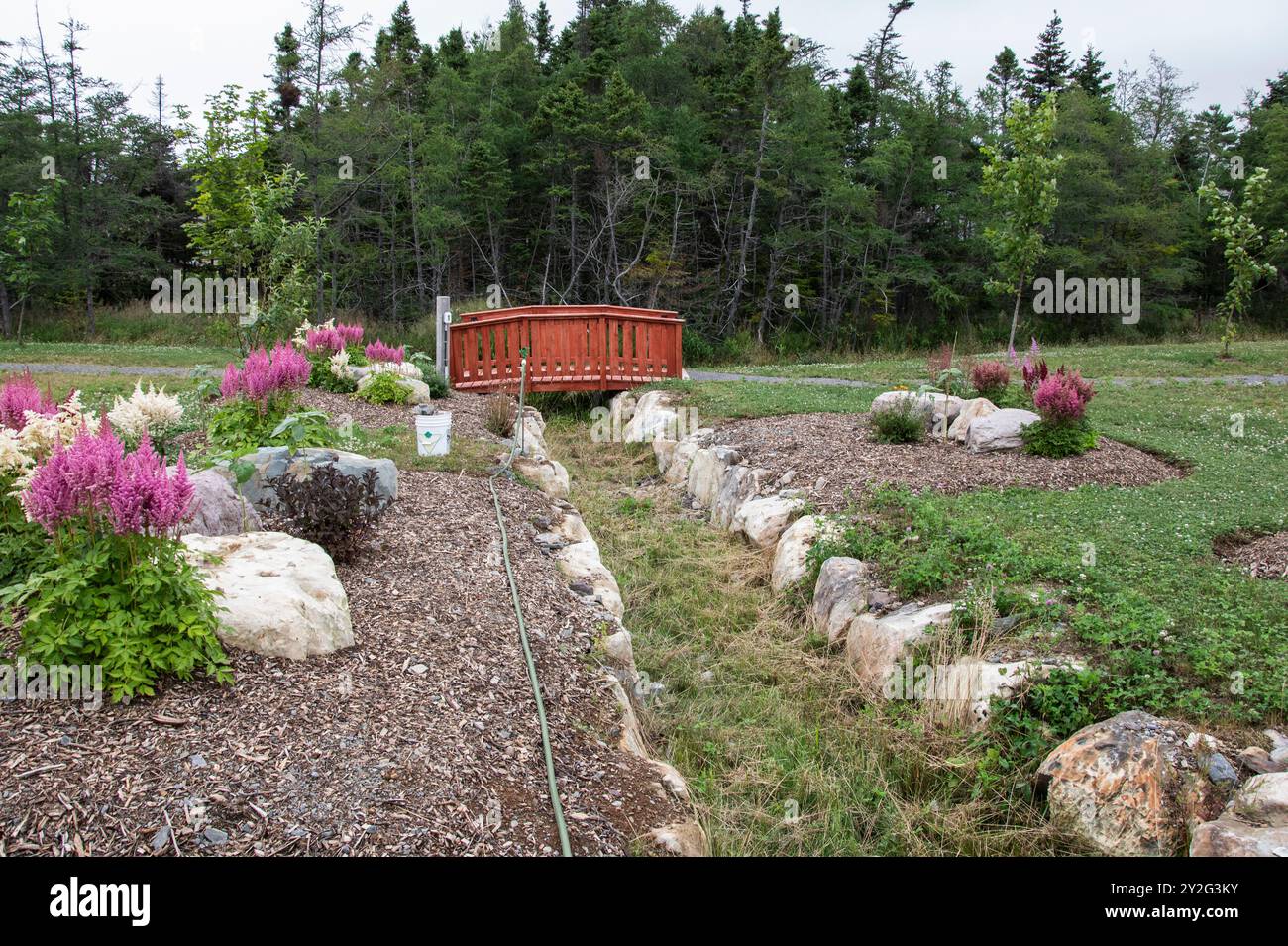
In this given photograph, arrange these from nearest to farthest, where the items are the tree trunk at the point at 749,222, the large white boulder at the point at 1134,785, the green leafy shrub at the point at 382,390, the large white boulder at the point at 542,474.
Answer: the large white boulder at the point at 1134,785
the large white boulder at the point at 542,474
the green leafy shrub at the point at 382,390
the tree trunk at the point at 749,222

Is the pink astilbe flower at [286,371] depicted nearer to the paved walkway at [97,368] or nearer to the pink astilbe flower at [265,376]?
the pink astilbe flower at [265,376]

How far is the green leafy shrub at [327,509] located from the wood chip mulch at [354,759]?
371mm

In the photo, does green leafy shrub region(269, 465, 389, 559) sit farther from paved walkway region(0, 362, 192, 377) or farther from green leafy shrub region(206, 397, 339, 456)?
paved walkway region(0, 362, 192, 377)

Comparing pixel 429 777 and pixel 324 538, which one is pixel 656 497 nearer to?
pixel 324 538

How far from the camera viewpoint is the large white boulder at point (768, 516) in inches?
260

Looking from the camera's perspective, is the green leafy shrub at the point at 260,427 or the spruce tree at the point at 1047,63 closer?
the green leafy shrub at the point at 260,427

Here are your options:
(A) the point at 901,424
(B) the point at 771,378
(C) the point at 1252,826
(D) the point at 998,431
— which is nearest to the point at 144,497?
(C) the point at 1252,826

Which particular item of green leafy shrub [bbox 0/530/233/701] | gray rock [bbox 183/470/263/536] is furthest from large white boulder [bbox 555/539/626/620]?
green leafy shrub [bbox 0/530/233/701]

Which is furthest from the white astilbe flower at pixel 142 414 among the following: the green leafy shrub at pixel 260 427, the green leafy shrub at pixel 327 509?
the green leafy shrub at pixel 327 509

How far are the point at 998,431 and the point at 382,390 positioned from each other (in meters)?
6.14

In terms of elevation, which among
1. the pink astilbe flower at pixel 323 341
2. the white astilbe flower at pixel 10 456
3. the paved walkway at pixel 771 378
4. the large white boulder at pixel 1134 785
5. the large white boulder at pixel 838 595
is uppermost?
the pink astilbe flower at pixel 323 341

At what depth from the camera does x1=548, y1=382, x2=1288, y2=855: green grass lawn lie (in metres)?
3.48

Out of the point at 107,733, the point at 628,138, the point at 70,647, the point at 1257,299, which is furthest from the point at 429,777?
the point at 1257,299

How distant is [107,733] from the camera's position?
8.36 ft
